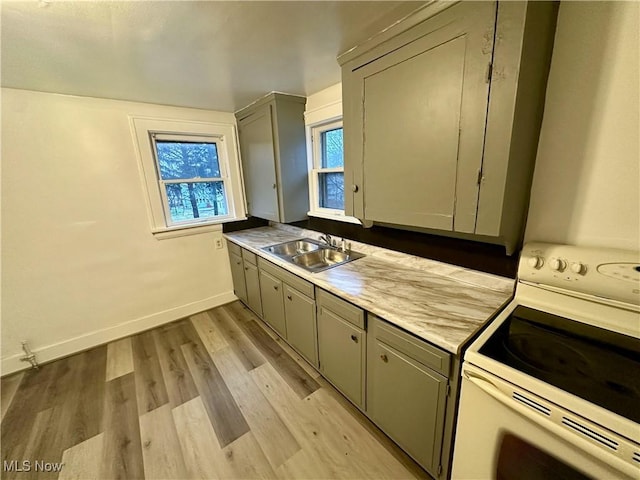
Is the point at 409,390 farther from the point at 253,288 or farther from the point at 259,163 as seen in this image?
the point at 259,163

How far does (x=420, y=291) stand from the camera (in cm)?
139

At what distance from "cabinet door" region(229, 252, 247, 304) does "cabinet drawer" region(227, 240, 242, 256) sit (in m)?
0.04

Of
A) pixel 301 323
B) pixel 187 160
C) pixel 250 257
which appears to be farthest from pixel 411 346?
pixel 187 160

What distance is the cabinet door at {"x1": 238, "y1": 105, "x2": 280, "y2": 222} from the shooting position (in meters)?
2.44

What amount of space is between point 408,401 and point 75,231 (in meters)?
2.88

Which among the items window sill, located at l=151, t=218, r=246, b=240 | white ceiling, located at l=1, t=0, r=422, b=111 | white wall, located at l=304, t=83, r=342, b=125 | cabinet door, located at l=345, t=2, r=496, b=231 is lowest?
window sill, located at l=151, t=218, r=246, b=240

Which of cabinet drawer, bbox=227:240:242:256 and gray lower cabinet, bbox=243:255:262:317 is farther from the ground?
cabinet drawer, bbox=227:240:242:256

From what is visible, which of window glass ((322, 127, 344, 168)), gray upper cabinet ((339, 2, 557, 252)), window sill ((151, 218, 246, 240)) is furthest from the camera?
window sill ((151, 218, 246, 240))

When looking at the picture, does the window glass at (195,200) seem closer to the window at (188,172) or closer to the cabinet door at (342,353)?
the window at (188,172)

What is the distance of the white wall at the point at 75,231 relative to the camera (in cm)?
197

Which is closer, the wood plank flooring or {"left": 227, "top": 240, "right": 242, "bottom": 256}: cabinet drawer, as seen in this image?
the wood plank flooring

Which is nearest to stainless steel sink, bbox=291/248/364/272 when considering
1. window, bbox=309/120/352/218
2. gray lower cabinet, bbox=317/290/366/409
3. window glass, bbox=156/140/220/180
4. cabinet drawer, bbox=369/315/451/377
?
window, bbox=309/120/352/218

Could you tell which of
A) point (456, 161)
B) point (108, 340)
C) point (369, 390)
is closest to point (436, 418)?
point (369, 390)
